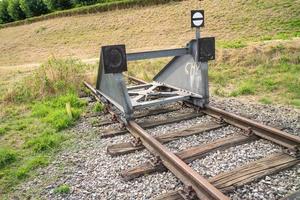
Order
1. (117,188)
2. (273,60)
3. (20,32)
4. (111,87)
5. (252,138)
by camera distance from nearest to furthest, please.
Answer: (117,188)
(252,138)
(111,87)
(273,60)
(20,32)

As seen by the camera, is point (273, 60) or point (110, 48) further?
point (273, 60)

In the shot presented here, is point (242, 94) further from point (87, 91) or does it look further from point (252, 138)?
point (87, 91)

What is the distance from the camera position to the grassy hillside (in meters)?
23.6

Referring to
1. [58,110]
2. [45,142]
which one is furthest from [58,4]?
[45,142]

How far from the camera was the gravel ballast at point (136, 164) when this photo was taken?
12.8 ft

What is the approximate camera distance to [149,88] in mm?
8453

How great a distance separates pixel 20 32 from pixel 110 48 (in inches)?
1913

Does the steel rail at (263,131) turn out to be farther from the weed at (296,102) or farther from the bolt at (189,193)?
the weed at (296,102)

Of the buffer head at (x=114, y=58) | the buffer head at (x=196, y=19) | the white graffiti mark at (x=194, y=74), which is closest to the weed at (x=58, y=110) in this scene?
the buffer head at (x=114, y=58)

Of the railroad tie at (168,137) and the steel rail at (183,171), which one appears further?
the railroad tie at (168,137)

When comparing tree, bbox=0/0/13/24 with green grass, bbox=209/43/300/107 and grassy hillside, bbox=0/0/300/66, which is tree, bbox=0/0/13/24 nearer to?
grassy hillside, bbox=0/0/300/66

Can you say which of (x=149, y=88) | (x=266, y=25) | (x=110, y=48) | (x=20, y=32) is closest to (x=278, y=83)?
(x=149, y=88)

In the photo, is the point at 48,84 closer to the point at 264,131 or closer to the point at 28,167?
the point at 28,167

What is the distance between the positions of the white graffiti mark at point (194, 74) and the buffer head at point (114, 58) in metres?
1.69
